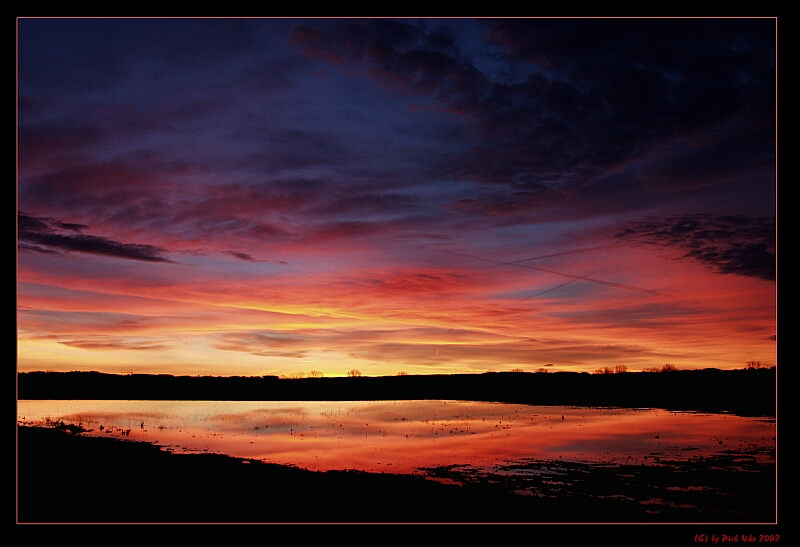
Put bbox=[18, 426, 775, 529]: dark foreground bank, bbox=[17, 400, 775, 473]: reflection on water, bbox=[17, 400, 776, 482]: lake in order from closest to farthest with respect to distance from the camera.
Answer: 1. bbox=[18, 426, 775, 529]: dark foreground bank
2. bbox=[17, 400, 776, 482]: lake
3. bbox=[17, 400, 775, 473]: reflection on water

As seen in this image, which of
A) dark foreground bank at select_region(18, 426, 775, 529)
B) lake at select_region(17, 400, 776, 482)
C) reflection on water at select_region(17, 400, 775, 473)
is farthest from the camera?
reflection on water at select_region(17, 400, 775, 473)

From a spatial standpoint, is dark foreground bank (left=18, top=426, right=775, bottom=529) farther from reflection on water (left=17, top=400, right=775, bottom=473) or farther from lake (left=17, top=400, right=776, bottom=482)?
reflection on water (left=17, top=400, right=775, bottom=473)

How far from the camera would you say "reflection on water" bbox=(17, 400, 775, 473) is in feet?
78.5

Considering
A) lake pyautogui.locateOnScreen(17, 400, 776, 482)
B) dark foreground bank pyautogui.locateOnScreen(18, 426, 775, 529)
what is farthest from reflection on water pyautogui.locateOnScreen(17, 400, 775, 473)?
dark foreground bank pyautogui.locateOnScreen(18, 426, 775, 529)

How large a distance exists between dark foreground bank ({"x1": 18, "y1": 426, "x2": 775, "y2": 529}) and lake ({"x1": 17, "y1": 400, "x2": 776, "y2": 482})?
1.82 m

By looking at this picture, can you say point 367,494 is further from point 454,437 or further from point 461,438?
point 454,437

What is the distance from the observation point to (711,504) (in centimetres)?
1662

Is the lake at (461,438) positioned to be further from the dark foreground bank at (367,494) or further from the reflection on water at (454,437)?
the dark foreground bank at (367,494)

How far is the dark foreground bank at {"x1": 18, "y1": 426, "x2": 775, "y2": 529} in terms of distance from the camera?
52.0 feet

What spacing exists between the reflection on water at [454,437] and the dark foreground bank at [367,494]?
7.96 ft

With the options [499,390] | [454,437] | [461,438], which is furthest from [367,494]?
[499,390]

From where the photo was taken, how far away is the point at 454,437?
101 ft

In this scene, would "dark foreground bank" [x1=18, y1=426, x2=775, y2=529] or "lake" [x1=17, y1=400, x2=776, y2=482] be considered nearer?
"dark foreground bank" [x1=18, y1=426, x2=775, y2=529]
